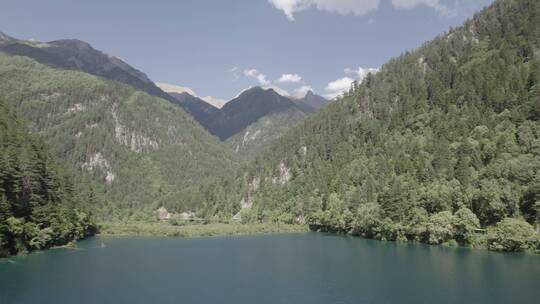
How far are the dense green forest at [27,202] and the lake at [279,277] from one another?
169 inches

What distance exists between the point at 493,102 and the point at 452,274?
98936mm

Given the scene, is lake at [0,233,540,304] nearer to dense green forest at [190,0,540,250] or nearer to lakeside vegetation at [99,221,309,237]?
dense green forest at [190,0,540,250]

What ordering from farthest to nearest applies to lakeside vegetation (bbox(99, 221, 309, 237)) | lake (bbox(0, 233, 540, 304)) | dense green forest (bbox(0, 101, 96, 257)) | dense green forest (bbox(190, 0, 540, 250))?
1. lakeside vegetation (bbox(99, 221, 309, 237))
2. dense green forest (bbox(190, 0, 540, 250))
3. dense green forest (bbox(0, 101, 96, 257))
4. lake (bbox(0, 233, 540, 304))

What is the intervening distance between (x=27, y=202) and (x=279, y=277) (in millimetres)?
62473

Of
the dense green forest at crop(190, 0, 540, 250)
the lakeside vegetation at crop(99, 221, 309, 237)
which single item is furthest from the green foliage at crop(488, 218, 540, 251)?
the lakeside vegetation at crop(99, 221, 309, 237)

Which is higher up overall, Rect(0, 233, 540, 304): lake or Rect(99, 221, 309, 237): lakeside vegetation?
Rect(0, 233, 540, 304): lake

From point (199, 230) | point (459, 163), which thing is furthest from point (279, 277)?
point (199, 230)

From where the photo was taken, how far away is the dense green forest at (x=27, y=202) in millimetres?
84750

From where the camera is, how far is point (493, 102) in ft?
474

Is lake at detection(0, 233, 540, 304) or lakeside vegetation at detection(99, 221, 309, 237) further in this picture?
lakeside vegetation at detection(99, 221, 309, 237)

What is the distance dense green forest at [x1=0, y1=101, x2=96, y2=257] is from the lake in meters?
4.29

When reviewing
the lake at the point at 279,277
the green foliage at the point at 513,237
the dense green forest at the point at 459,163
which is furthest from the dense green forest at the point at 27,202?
the green foliage at the point at 513,237

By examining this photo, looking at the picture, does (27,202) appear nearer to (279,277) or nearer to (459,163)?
(279,277)

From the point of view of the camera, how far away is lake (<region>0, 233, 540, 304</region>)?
56409 millimetres
